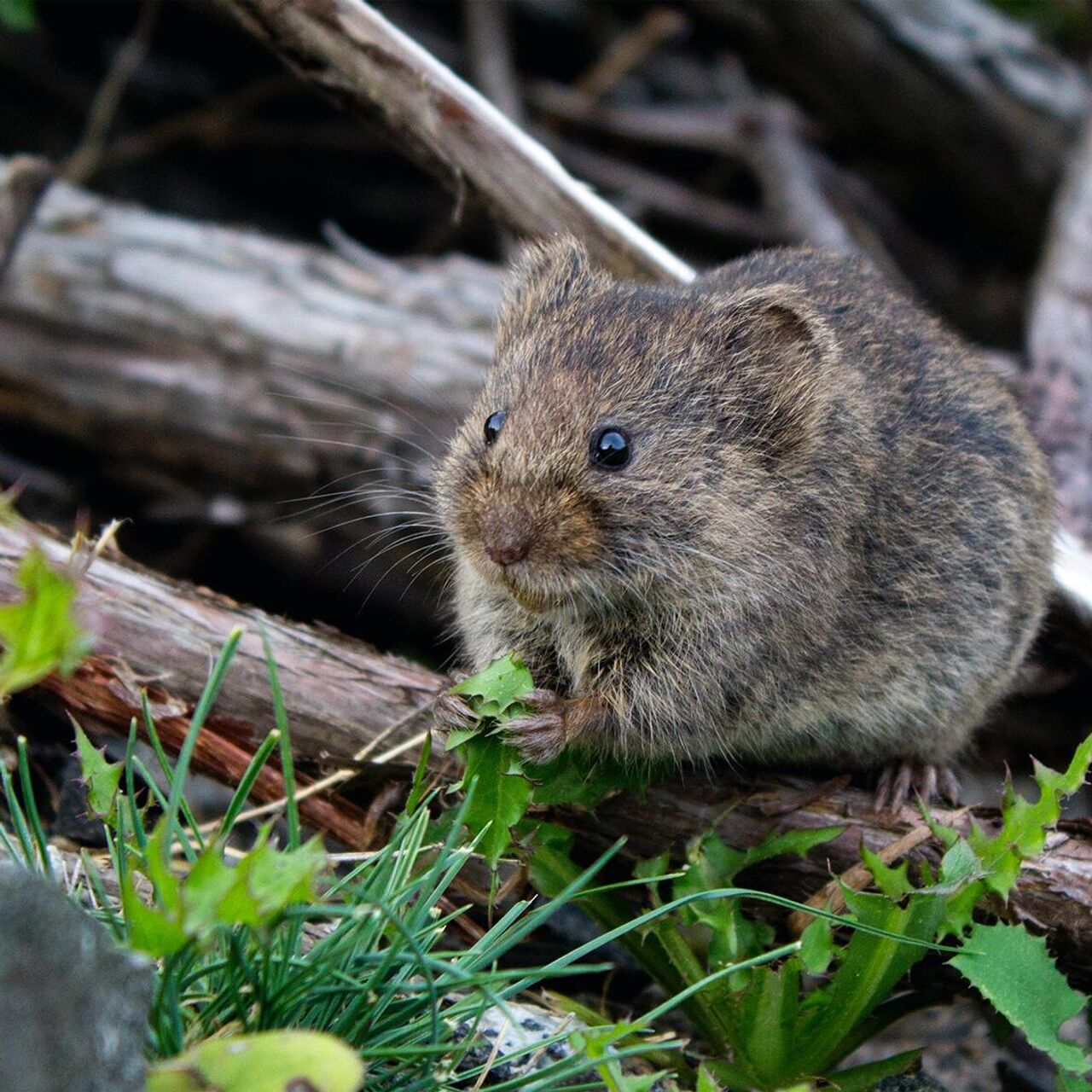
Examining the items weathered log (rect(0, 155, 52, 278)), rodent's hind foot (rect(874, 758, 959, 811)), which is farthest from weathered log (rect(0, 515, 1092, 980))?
weathered log (rect(0, 155, 52, 278))

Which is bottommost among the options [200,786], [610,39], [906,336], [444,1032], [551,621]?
[200,786]

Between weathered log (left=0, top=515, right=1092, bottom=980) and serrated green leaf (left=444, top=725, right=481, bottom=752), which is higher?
serrated green leaf (left=444, top=725, right=481, bottom=752)

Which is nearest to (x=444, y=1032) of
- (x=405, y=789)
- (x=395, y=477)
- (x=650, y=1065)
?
(x=650, y=1065)

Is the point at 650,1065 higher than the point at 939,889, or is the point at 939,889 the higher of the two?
the point at 939,889

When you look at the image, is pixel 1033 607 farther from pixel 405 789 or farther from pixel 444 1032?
pixel 444 1032

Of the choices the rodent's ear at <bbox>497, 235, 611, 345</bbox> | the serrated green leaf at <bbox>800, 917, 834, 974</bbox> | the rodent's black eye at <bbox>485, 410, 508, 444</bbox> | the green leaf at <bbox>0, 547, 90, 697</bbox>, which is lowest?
the serrated green leaf at <bbox>800, 917, 834, 974</bbox>

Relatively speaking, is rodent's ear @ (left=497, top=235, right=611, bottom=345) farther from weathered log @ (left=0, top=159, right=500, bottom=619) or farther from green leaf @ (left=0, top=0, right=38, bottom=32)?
green leaf @ (left=0, top=0, right=38, bottom=32)
